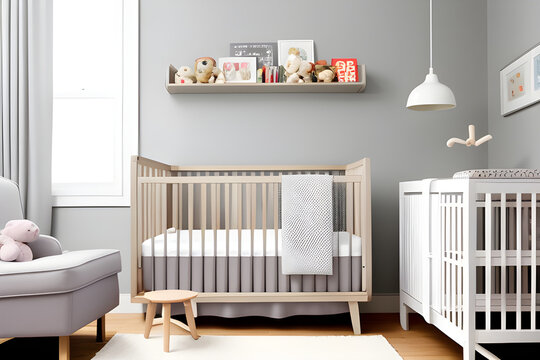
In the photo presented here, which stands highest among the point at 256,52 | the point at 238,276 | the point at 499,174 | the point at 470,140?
the point at 256,52

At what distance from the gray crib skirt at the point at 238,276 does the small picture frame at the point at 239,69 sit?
108 centimetres

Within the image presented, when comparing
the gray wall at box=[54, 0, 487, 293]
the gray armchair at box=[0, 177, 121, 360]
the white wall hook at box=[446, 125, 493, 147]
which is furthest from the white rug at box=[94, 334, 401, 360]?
the white wall hook at box=[446, 125, 493, 147]

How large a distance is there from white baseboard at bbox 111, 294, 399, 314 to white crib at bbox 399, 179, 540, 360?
0.36 metres

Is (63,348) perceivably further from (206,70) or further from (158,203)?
(206,70)

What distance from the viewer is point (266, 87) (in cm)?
277

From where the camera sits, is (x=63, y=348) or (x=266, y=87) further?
(x=266, y=87)

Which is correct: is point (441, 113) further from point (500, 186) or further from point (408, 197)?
point (500, 186)

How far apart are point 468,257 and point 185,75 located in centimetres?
182

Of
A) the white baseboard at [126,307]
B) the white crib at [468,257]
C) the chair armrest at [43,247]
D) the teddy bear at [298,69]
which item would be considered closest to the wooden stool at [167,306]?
the chair armrest at [43,247]

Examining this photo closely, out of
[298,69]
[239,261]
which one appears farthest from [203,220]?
[298,69]

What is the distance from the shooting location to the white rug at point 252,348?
193 centimetres

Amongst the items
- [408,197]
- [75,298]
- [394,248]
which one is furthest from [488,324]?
[75,298]

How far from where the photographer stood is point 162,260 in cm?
230

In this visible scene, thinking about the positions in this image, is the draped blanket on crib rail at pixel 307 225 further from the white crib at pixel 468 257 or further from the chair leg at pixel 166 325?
the chair leg at pixel 166 325
